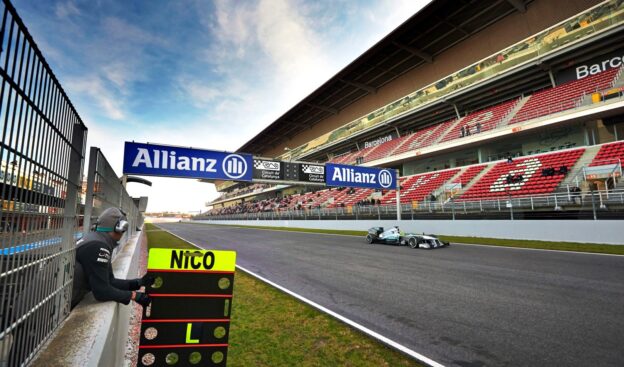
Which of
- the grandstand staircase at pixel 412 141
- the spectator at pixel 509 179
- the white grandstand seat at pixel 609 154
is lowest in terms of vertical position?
the spectator at pixel 509 179

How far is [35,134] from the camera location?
1.76 meters

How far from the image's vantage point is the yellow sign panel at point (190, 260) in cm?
228

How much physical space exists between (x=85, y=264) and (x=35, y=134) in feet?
4.85

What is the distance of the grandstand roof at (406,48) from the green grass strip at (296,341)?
1001 inches

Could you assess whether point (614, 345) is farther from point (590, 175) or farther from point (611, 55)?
point (611, 55)

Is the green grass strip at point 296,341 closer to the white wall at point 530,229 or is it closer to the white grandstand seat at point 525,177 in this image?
the white wall at point 530,229

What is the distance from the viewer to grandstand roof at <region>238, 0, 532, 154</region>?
22.3 metres

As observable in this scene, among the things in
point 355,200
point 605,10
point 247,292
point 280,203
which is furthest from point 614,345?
point 280,203

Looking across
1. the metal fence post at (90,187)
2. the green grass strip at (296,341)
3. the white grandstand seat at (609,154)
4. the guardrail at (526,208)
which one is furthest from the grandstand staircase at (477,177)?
the metal fence post at (90,187)

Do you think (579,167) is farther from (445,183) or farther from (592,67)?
(592,67)

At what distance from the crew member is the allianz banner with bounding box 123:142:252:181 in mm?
9073

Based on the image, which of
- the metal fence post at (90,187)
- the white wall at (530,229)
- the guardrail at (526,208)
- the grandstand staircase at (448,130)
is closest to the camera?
the metal fence post at (90,187)

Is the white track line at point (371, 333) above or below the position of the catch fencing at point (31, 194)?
below

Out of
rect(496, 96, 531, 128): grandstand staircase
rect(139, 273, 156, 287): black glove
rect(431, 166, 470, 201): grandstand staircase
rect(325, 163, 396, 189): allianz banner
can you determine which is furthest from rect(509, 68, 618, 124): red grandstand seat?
rect(139, 273, 156, 287): black glove
